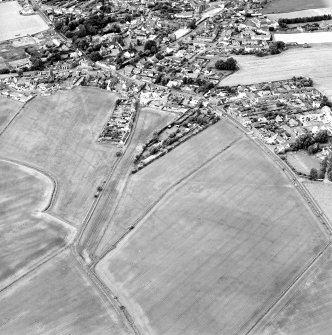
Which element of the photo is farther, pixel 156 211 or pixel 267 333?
pixel 156 211

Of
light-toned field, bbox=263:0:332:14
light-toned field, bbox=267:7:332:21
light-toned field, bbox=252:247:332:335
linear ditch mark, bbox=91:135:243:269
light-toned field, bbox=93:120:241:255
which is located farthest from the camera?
light-toned field, bbox=263:0:332:14

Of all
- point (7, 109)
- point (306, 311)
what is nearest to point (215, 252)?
point (306, 311)

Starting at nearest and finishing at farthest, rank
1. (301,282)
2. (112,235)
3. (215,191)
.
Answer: (301,282), (112,235), (215,191)

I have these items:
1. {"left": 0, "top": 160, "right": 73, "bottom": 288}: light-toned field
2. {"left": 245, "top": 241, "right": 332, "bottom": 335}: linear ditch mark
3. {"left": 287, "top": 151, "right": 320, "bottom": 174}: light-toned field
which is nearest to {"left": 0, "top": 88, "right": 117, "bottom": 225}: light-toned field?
{"left": 0, "top": 160, "right": 73, "bottom": 288}: light-toned field

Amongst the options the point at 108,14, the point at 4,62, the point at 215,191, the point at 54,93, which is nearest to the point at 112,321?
the point at 215,191

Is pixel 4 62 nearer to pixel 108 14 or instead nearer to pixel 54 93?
pixel 54 93

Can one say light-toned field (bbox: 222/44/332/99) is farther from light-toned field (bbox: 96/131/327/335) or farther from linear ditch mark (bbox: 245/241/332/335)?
linear ditch mark (bbox: 245/241/332/335)

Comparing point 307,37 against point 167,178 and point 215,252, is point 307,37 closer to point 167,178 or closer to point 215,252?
point 167,178
